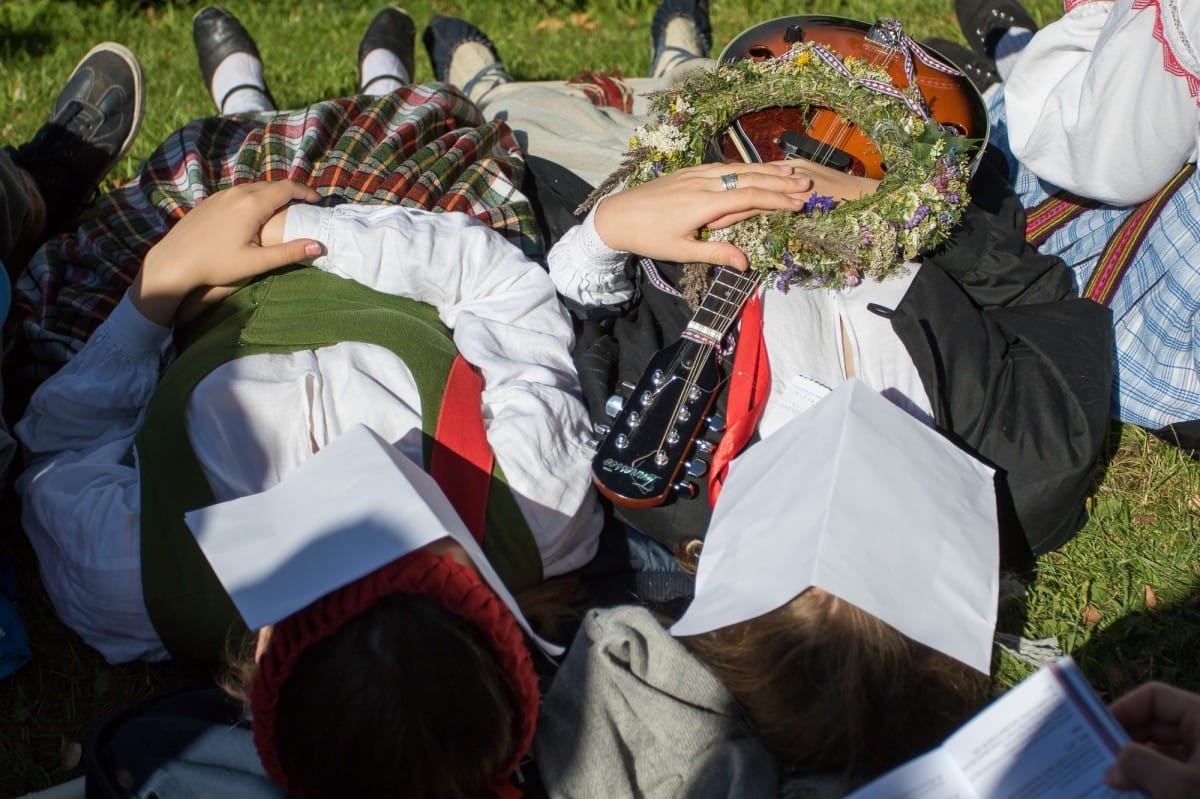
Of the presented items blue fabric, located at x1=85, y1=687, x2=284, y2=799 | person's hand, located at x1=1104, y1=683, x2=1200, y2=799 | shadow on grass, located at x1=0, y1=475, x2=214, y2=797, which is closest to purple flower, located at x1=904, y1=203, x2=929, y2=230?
person's hand, located at x1=1104, y1=683, x2=1200, y2=799

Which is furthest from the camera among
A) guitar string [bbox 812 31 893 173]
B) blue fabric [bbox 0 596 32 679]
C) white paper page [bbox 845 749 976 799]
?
guitar string [bbox 812 31 893 173]

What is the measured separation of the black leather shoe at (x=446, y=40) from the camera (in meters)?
4.50

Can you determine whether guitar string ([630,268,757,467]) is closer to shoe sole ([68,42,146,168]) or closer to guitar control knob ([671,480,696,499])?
guitar control knob ([671,480,696,499])

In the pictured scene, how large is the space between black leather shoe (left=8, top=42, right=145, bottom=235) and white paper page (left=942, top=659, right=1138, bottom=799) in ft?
10.6

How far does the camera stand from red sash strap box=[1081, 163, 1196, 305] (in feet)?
9.23

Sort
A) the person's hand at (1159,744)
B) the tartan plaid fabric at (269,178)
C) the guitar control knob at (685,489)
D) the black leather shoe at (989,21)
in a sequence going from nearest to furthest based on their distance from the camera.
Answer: the person's hand at (1159,744), the guitar control knob at (685,489), the tartan plaid fabric at (269,178), the black leather shoe at (989,21)

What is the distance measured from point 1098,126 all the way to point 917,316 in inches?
26.8

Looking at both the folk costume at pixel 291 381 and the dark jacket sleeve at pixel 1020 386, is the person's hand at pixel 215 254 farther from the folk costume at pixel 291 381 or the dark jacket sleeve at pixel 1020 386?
the dark jacket sleeve at pixel 1020 386

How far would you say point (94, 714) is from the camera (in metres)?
2.64

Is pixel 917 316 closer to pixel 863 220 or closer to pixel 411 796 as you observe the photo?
pixel 863 220

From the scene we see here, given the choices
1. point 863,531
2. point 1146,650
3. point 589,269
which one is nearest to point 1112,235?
point 1146,650

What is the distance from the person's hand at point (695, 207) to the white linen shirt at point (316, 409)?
29cm

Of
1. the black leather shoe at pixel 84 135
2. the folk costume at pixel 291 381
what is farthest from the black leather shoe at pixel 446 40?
the folk costume at pixel 291 381

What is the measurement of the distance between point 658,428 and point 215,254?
1.18 meters
